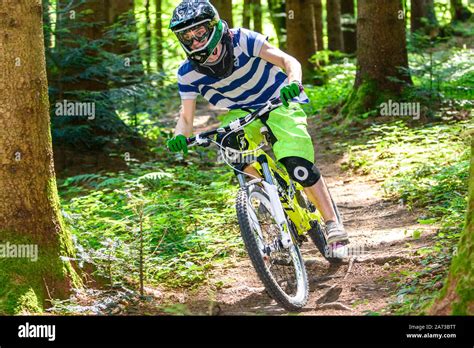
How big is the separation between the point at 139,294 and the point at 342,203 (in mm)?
3727

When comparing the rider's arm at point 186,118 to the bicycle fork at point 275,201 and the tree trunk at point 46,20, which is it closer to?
the bicycle fork at point 275,201

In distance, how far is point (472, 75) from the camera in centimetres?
1140

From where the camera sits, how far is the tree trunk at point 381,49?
12414 mm

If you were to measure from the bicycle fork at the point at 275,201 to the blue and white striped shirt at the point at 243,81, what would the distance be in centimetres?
59

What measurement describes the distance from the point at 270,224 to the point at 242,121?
83 centimetres

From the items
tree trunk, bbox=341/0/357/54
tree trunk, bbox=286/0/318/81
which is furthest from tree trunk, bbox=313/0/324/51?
tree trunk, bbox=286/0/318/81

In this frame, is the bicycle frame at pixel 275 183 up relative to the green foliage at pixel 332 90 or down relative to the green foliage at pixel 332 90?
down

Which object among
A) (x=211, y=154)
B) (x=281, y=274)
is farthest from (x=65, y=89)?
(x=281, y=274)

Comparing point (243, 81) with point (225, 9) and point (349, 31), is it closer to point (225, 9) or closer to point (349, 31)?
point (225, 9)

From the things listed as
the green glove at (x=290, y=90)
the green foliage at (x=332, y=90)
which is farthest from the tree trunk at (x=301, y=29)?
the green glove at (x=290, y=90)

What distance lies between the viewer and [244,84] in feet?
19.3

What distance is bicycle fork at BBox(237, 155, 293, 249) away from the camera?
549cm

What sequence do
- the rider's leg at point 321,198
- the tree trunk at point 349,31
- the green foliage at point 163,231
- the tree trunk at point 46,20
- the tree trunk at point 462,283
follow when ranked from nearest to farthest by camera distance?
the tree trunk at point 462,283 → the rider's leg at point 321,198 → the green foliage at point 163,231 → the tree trunk at point 46,20 → the tree trunk at point 349,31
